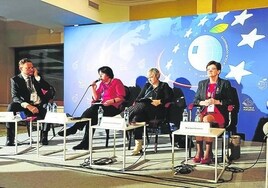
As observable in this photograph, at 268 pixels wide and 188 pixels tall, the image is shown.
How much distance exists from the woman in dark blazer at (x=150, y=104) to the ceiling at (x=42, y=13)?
2.19 m

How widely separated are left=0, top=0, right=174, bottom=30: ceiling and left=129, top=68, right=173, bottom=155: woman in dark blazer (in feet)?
7.17

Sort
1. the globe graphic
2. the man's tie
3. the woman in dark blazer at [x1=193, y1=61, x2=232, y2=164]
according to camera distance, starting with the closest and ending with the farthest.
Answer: the woman in dark blazer at [x1=193, y1=61, x2=232, y2=164], the man's tie, the globe graphic

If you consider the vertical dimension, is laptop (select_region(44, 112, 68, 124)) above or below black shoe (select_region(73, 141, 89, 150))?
above

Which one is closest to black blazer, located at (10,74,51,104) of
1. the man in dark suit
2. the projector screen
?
the man in dark suit

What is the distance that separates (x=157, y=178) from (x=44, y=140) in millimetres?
2284

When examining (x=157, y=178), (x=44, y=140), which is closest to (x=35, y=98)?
(x=44, y=140)

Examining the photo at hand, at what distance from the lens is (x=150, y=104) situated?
4.21 m

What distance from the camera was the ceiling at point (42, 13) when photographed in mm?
5145

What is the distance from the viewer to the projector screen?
4797mm

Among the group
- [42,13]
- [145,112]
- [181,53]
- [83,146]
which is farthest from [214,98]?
[42,13]

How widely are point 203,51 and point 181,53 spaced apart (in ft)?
1.21

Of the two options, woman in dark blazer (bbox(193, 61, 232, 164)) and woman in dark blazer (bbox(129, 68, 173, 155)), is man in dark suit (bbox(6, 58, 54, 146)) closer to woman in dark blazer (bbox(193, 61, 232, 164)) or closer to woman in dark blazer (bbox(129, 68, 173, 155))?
woman in dark blazer (bbox(129, 68, 173, 155))

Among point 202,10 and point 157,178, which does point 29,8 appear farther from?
point 157,178

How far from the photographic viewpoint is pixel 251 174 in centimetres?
316
